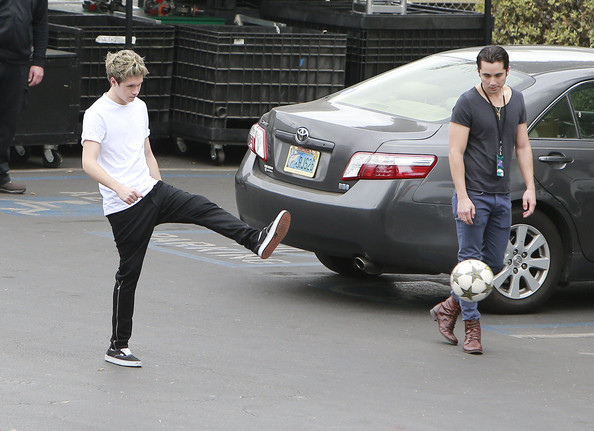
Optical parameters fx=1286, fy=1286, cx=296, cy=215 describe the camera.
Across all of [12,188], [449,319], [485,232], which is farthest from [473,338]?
[12,188]

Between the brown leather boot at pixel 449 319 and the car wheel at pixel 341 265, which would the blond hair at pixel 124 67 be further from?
the car wheel at pixel 341 265

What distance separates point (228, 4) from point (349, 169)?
8.82 metres

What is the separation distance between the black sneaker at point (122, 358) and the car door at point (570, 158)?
285cm

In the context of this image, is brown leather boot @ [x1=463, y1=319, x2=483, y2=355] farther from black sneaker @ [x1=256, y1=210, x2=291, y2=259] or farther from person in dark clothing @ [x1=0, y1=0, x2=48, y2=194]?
person in dark clothing @ [x1=0, y1=0, x2=48, y2=194]

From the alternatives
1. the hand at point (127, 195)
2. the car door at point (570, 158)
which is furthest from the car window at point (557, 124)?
the hand at point (127, 195)

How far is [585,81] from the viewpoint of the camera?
8.16 m

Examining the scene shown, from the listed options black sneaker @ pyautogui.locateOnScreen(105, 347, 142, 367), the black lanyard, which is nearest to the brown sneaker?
black sneaker @ pyautogui.locateOnScreen(105, 347, 142, 367)

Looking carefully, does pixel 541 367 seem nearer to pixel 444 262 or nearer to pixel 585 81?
pixel 444 262

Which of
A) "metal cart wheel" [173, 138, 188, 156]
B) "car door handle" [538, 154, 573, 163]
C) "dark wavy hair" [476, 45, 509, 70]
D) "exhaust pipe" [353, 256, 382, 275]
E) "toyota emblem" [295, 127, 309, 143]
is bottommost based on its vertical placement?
"metal cart wheel" [173, 138, 188, 156]

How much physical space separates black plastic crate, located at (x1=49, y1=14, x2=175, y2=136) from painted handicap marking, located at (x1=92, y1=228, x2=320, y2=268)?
3.51 metres

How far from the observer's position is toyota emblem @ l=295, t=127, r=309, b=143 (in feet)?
25.8

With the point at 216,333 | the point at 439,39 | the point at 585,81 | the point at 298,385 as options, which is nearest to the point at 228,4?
the point at 439,39

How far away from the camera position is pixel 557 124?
26.2ft

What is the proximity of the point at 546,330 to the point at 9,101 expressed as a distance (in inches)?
224
